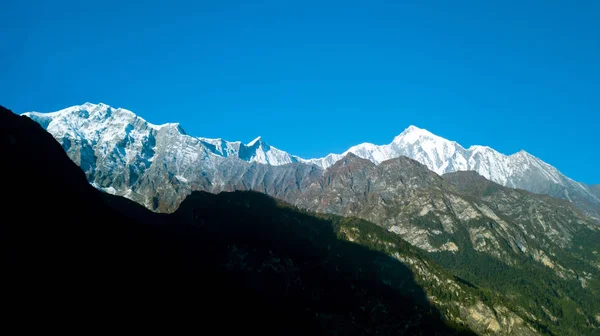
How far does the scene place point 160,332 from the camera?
14300 cm

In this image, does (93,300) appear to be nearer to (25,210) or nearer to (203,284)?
(25,210)

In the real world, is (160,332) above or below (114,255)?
below

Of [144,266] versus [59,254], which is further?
[144,266]

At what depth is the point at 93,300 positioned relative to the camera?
131375 mm

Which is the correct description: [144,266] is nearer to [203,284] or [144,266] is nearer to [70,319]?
[203,284]

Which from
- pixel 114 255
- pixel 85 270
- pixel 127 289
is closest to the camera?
pixel 85 270

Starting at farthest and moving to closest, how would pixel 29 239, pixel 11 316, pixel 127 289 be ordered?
1. pixel 127 289
2. pixel 29 239
3. pixel 11 316

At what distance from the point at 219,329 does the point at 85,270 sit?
55.3m

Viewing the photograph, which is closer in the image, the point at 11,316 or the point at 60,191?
the point at 11,316

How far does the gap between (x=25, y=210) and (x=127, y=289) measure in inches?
Result: 1533

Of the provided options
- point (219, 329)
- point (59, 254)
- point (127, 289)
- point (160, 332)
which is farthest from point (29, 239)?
point (219, 329)

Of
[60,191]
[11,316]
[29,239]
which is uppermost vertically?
[60,191]

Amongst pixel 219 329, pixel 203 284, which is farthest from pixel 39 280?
pixel 203 284

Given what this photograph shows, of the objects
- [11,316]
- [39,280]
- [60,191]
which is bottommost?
[11,316]
